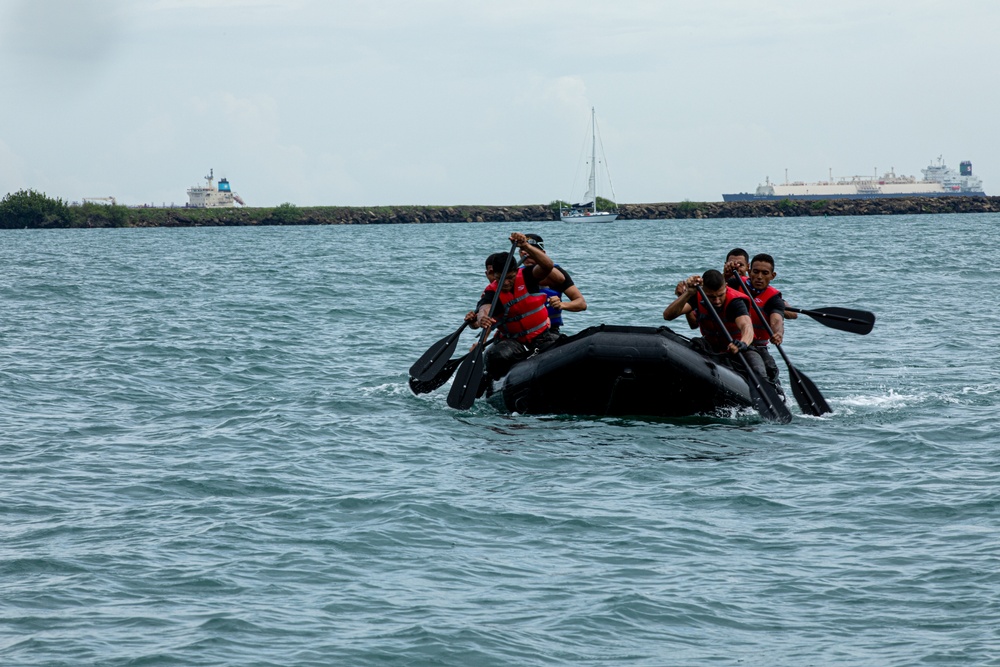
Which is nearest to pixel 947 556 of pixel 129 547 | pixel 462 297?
pixel 129 547

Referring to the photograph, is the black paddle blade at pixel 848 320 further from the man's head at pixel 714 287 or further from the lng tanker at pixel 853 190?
the lng tanker at pixel 853 190

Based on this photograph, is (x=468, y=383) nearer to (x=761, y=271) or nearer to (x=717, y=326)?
(x=717, y=326)

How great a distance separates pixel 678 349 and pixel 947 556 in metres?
4.02

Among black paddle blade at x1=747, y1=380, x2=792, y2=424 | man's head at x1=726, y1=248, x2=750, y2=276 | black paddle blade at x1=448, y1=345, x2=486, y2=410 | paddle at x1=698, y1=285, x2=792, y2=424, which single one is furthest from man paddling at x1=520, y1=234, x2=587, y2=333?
black paddle blade at x1=747, y1=380, x2=792, y2=424

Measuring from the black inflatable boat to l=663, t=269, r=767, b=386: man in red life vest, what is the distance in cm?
23

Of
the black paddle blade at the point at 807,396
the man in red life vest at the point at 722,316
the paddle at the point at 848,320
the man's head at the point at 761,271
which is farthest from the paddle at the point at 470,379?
the paddle at the point at 848,320

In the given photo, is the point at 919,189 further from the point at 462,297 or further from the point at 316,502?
the point at 316,502

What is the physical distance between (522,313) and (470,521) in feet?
14.0

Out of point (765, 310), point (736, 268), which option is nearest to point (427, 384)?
point (736, 268)

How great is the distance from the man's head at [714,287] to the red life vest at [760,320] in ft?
2.13

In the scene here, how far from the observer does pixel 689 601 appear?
243 inches

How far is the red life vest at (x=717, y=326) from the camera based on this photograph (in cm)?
1120

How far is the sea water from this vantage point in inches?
226

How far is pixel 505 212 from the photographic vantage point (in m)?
124
